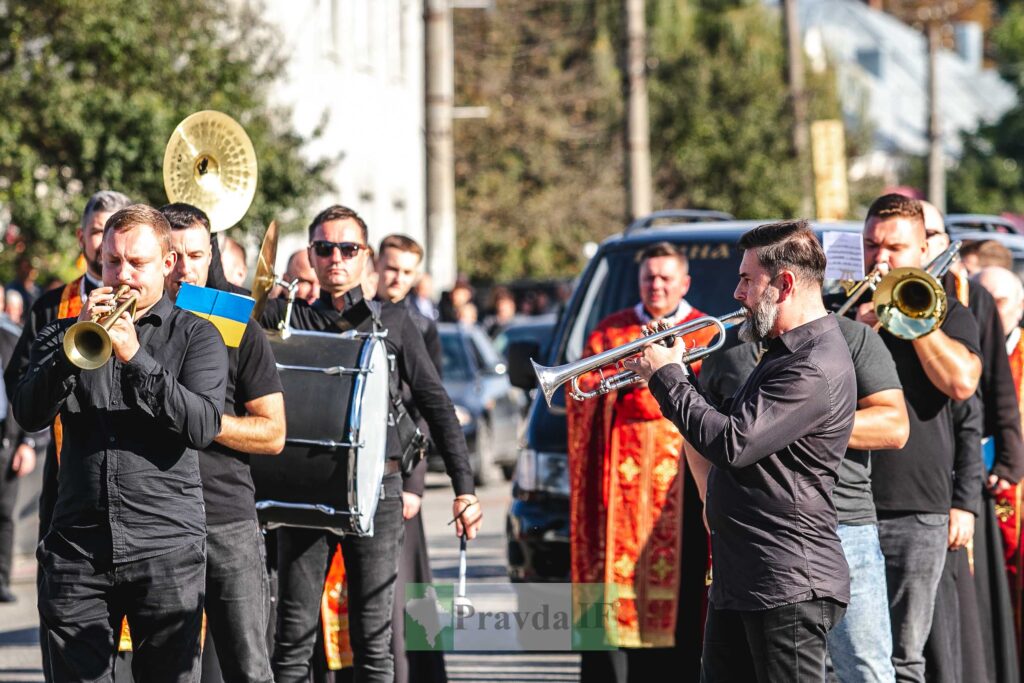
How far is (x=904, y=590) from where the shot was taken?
634 cm

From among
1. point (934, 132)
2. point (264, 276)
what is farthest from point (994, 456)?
point (934, 132)

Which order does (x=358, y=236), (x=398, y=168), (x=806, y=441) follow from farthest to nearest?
(x=398, y=168), (x=358, y=236), (x=806, y=441)

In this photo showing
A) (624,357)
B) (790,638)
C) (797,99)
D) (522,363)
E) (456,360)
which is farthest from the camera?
(797,99)

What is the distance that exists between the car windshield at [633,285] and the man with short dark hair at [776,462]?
10.4 feet

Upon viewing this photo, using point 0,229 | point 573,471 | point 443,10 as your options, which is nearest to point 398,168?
point 443,10

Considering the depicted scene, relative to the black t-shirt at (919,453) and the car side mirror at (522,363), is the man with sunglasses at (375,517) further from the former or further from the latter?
the car side mirror at (522,363)

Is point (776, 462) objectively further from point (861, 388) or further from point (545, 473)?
point (545, 473)

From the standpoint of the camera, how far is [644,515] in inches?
293

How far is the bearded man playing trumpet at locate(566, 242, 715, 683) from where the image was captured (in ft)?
24.3

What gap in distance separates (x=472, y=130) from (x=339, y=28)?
10474 millimetres

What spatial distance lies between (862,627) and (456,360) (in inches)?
469

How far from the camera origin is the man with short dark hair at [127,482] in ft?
16.7

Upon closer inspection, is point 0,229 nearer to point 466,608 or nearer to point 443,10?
point 443,10

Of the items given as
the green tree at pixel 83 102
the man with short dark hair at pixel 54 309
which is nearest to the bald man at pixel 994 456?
the man with short dark hair at pixel 54 309
